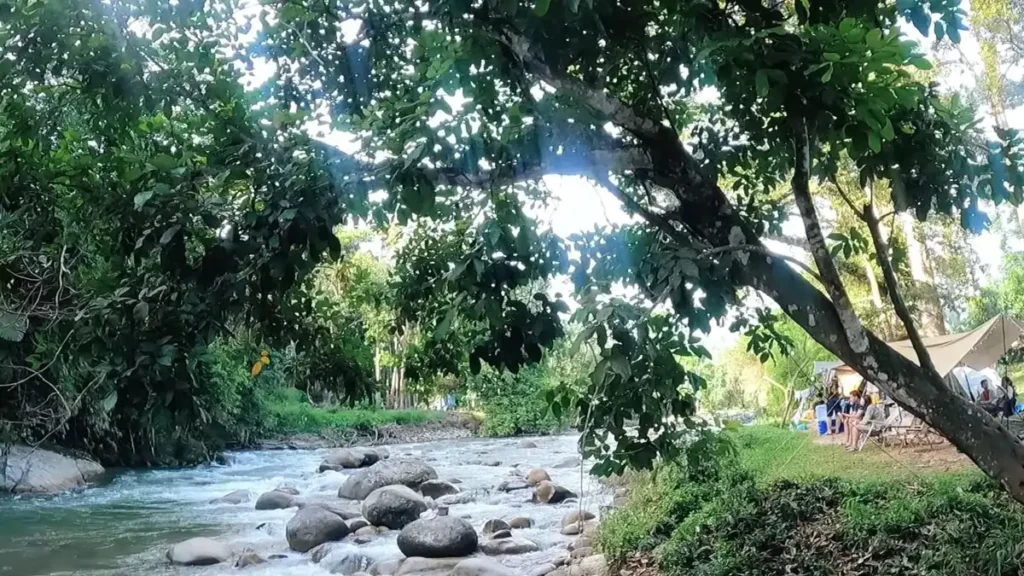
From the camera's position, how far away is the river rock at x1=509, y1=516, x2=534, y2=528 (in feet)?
38.7

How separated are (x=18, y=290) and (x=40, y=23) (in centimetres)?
246

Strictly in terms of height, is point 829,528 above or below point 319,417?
below

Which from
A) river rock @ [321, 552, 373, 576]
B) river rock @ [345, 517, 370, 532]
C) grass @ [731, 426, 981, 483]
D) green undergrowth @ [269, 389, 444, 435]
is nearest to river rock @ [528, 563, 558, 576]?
river rock @ [321, 552, 373, 576]

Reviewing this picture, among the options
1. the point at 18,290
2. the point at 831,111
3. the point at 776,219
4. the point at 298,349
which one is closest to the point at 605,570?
the point at 776,219

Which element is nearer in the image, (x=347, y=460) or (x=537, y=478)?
(x=537, y=478)

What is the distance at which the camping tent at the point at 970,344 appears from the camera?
11398mm

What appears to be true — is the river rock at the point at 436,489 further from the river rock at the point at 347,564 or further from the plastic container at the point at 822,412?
the plastic container at the point at 822,412

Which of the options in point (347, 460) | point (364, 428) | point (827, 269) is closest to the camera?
point (827, 269)

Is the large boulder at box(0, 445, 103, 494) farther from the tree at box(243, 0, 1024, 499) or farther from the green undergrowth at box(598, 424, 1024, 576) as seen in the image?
the tree at box(243, 0, 1024, 499)

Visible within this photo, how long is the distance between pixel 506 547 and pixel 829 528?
461 cm

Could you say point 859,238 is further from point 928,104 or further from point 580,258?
point 580,258

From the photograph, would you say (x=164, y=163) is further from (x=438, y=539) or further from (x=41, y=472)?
(x=41, y=472)

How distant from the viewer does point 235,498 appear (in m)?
14.4

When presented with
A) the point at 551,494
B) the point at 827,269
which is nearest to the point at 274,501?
the point at 551,494
